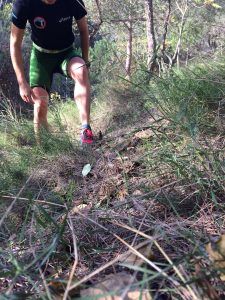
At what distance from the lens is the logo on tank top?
311 centimetres

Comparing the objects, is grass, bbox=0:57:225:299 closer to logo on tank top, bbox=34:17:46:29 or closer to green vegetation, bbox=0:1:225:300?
green vegetation, bbox=0:1:225:300

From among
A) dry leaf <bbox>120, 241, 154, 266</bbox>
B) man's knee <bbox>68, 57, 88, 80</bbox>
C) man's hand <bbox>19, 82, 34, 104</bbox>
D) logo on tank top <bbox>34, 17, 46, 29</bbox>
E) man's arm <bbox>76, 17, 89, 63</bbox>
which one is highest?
dry leaf <bbox>120, 241, 154, 266</bbox>

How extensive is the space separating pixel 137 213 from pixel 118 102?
2.67 metres

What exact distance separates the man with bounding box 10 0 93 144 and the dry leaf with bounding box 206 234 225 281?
2.00 metres

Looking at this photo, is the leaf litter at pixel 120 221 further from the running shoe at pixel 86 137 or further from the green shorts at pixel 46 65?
the green shorts at pixel 46 65

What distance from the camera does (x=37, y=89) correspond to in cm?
329

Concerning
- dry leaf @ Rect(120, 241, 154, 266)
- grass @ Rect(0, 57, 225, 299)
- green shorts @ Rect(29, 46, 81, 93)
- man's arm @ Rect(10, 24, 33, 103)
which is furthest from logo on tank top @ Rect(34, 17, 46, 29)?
dry leaf @ Rect(120, 241, 154, 266)

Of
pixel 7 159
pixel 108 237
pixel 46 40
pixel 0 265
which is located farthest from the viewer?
pixel 46 40

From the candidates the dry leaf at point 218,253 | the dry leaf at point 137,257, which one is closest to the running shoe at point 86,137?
the dry leaf at point 137,257

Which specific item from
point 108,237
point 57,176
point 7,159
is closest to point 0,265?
point 108,237

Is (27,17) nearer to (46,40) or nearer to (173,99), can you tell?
Result: (46,40)

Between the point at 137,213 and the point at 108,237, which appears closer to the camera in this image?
the point at 108,237

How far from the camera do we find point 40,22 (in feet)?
10.3

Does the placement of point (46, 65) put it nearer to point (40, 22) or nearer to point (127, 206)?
point (40, 22)
